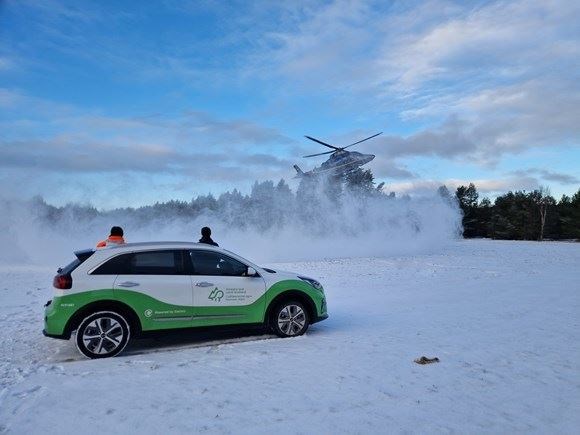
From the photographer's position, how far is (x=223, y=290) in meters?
7.59

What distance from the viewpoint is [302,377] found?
585cm

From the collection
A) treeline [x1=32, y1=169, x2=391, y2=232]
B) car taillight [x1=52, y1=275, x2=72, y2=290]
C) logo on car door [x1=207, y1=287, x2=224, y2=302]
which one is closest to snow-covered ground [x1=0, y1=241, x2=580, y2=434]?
logo on car door [x1=207, y1=287, x2=224, y2=302]

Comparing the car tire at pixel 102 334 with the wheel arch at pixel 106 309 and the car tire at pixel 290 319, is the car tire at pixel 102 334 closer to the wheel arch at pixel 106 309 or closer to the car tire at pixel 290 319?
the wheel arch at pixel 106 309

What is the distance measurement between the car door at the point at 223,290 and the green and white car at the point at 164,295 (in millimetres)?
16

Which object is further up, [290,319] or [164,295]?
[164,295]

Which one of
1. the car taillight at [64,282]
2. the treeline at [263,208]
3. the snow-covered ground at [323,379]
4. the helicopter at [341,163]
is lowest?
the snow-covered ground at [323,379]

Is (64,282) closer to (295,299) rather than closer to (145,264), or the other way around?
(145,264)

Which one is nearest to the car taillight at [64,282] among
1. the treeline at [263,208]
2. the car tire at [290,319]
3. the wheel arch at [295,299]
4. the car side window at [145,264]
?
the car side window at [145,264]

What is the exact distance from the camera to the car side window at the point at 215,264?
7598 mm

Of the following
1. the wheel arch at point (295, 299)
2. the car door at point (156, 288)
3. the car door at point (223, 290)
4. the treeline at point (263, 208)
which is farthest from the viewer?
the treeline at point (263, 208)

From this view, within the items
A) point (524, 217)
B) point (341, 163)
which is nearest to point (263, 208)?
point (341, 163)

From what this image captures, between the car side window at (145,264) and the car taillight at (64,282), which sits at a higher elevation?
the car side window at (145,264)

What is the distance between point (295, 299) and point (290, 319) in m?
0.36

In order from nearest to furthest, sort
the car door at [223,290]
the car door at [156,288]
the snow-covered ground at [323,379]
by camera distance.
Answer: the snow-covered ground at [323,379] < the car door at [156,288] < the car door at [223,290]
